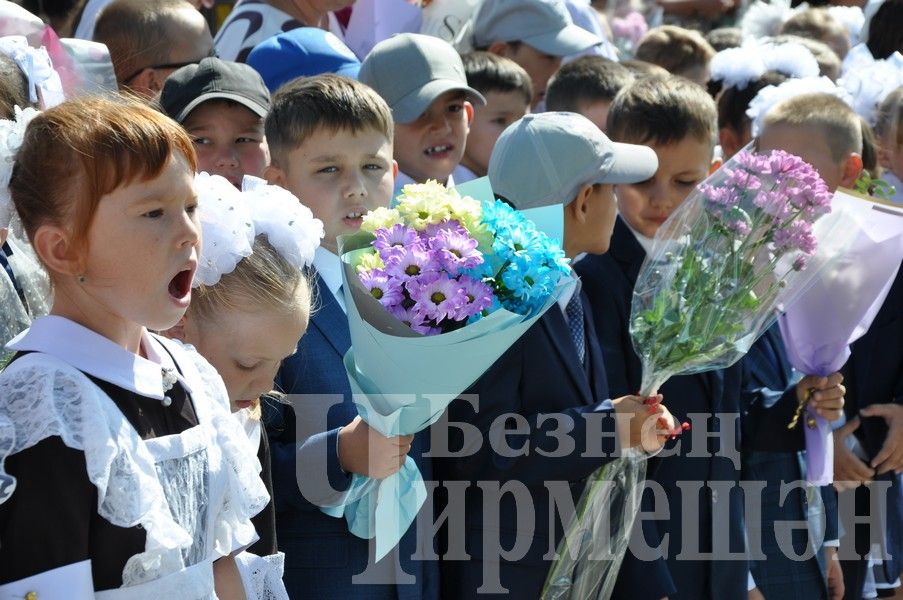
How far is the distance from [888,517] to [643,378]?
1717 mm

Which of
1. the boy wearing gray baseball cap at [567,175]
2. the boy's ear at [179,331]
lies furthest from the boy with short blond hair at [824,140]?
the boy's ear at [179,331]

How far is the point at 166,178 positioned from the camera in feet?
7.54

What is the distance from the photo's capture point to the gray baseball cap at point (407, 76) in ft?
15.0

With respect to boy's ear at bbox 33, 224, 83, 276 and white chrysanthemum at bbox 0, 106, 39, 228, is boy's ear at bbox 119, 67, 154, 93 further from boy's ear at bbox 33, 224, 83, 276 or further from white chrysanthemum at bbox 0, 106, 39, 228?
boy's ear at bbox 33, 224, 83, 276

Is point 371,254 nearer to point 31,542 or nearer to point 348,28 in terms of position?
point 31,542

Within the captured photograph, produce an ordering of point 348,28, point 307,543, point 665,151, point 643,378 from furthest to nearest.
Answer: point 348,28 → point 665,151 → point 643,378 → point 307,543

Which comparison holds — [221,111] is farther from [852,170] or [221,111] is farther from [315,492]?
[852,170]

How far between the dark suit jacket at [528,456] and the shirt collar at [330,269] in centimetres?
45

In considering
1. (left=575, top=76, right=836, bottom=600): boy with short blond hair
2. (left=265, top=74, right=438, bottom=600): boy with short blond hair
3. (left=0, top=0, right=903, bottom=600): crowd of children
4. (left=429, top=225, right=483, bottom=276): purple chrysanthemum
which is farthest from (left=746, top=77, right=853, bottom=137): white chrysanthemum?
(left=429, top=225, right=483, bottom=276): purple chrysanthemum

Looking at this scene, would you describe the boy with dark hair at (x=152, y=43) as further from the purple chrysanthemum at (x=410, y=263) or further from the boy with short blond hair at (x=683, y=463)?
the purple chrysanthemum at (x=410, y=263)

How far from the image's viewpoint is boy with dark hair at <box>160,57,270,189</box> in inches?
156

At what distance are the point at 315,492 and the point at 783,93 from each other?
9.09ft

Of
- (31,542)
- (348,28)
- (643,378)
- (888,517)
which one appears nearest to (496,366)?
(643,378)

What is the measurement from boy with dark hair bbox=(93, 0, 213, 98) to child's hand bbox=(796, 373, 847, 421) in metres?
2.44
